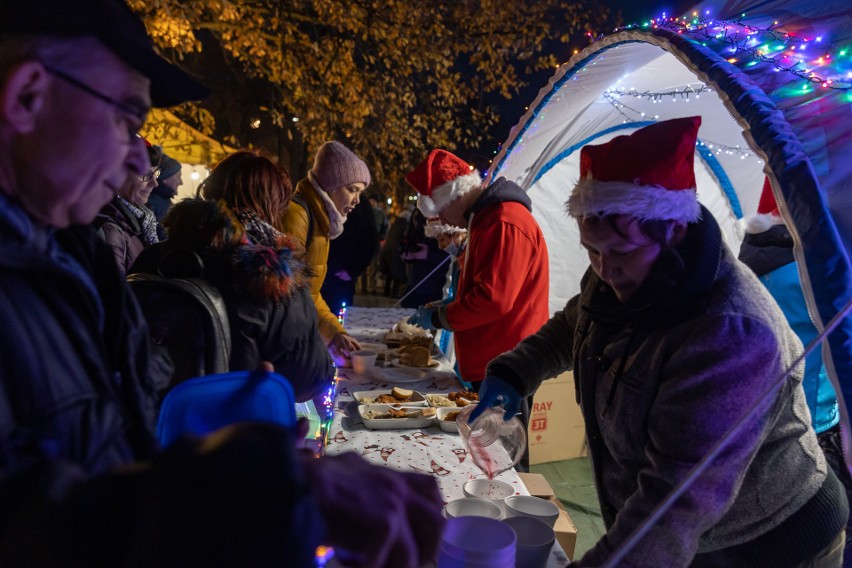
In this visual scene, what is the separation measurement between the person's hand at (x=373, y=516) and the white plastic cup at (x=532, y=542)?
30.1 inches

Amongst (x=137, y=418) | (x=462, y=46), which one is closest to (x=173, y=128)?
(x=462, y=46)

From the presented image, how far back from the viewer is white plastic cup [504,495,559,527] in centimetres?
149

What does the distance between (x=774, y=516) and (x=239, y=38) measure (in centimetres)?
825

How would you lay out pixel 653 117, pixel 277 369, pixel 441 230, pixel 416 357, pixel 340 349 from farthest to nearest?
pixel 653 117 < pixel 441 230 < pixel 416 357 < pixel 340 349 < pixel 277 369

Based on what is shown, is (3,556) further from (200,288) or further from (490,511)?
(490,511)

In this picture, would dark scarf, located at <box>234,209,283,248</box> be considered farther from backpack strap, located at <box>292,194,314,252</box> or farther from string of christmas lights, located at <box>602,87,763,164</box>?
string of christmas lights, located at <box>602,87,763,164</box>

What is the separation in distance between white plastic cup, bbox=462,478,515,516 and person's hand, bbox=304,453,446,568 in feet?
3.45

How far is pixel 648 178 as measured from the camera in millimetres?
1489

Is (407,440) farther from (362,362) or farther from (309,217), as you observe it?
(309,217)

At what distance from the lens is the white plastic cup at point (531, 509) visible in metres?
1.49

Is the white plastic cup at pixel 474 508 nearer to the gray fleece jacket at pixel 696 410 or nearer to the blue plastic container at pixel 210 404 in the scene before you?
the gray fleece jacket at pixel 696 410

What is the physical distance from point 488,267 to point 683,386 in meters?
1.77

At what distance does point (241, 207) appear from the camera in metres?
2.15

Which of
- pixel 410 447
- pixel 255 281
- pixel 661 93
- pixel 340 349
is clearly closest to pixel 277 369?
pixel 255 281
